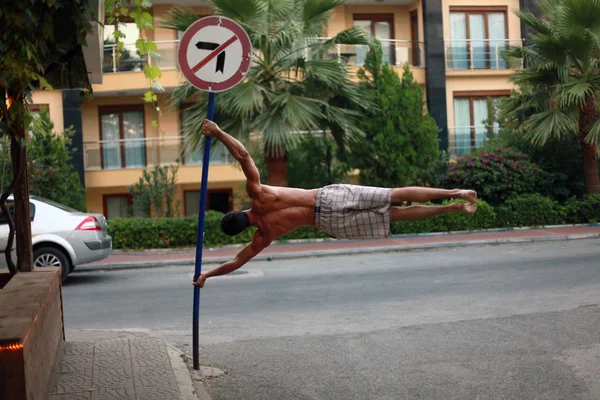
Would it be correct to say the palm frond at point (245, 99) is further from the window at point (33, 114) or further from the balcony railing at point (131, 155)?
the balcony railing at point (131, 155)

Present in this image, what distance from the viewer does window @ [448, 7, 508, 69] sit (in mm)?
29031

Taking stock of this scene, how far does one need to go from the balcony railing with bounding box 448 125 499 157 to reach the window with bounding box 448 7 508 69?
2417 millimetres

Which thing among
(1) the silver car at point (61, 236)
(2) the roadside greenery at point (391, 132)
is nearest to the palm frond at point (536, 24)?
(2) the roadside greenery at point (391, 132)

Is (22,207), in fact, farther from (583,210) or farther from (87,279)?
(583,210)

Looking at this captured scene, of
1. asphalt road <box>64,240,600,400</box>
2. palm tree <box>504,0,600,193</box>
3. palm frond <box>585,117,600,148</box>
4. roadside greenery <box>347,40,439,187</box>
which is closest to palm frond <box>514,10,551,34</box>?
palm tree <box>504,0,600,193</box>

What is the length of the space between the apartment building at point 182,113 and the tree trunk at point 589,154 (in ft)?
21.4

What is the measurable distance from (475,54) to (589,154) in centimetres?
870

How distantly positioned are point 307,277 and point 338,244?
21.2 feet

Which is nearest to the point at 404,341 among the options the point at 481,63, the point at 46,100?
the point at 46,100

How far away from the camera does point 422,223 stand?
70.5ft

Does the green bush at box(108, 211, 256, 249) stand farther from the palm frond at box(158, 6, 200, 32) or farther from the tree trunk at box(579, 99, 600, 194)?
the tree trunk at box(579, 99, 600, 194)

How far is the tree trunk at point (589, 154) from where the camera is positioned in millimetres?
21109

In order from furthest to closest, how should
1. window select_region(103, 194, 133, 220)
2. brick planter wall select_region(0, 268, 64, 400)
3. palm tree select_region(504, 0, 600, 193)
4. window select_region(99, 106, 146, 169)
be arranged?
window select_region(103, 194, 133, 220), window select_region(99, 106, 146, 169), palm tree select_region(504, 0, 600, 193), brick planter wall select_region(0, 268, 64, 400)

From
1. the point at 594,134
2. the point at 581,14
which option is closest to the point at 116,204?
the point at 594,134
